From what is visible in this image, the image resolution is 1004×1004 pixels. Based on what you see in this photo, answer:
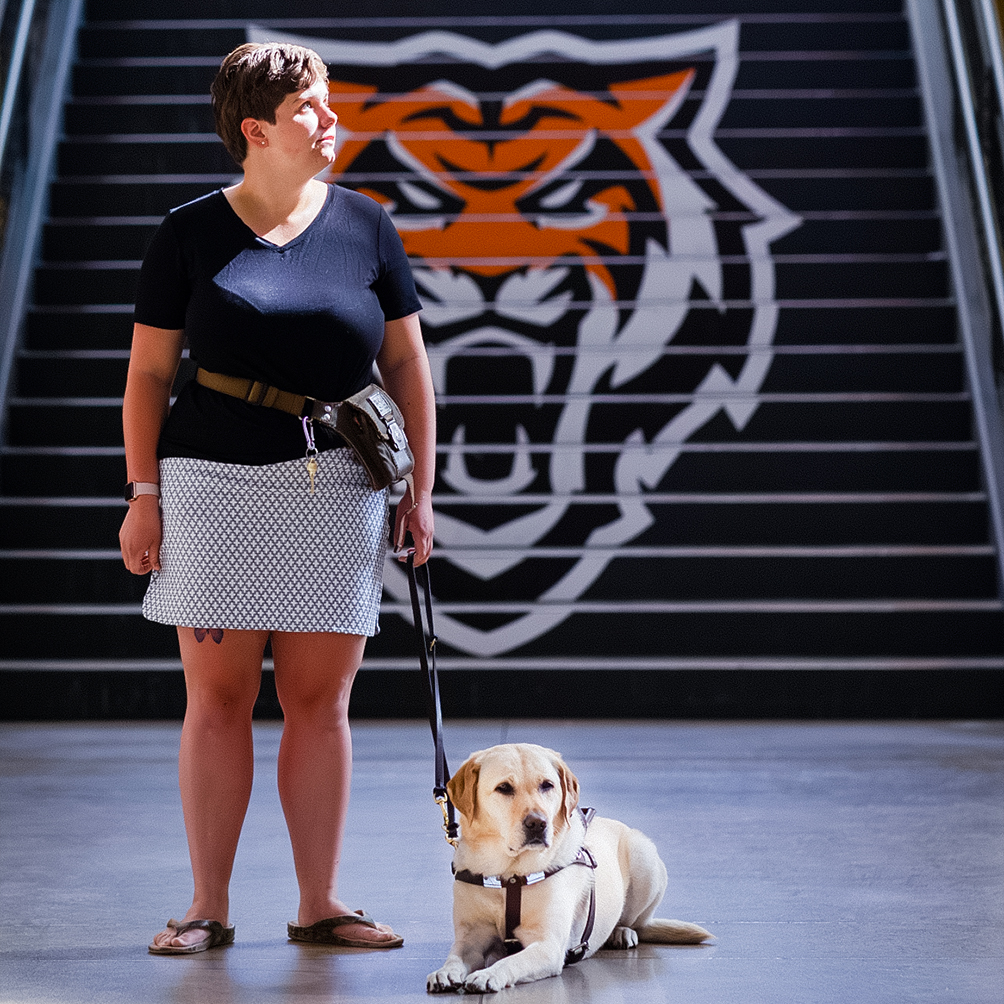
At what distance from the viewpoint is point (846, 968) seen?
249cm

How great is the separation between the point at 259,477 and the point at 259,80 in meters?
0.65

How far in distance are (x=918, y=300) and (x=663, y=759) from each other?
2.89 m

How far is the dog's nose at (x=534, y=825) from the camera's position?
93.7 inches

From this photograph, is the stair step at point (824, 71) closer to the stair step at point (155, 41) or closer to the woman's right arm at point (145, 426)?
the stair step at point (155, 41)

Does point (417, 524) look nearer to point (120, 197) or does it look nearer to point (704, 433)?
point (704, 433)

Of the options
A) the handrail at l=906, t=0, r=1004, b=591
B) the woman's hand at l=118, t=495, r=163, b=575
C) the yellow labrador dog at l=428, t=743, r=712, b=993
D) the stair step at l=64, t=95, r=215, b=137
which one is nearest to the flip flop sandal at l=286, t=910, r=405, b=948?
the yellow labrador dog at l=428, t=743, r=712, b=993

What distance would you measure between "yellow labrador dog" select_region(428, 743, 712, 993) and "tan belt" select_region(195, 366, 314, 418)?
25.9 inches

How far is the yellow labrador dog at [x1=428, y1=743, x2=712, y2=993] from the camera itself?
238cm

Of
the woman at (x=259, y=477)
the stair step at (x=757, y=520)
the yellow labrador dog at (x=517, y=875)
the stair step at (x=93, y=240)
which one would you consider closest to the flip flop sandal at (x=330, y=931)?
the woman at (x=259, y=477)

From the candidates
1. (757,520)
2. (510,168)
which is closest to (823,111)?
(510,168)

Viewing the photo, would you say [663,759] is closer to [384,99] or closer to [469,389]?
[469,389]

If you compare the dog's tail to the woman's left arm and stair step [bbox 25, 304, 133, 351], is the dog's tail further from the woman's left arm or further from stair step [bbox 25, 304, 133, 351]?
stair step [bbox 25, 304, 133, 351]

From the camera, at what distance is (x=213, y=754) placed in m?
2.61

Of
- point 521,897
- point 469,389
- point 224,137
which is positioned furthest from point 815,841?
point 469,389
